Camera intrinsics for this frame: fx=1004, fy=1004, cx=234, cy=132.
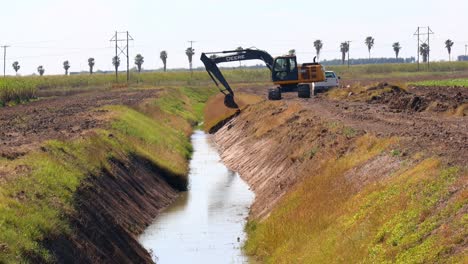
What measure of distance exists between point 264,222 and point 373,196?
719cm

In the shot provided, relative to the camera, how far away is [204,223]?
34125 millimetres

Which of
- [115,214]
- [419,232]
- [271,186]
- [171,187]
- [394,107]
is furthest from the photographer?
[394,107]

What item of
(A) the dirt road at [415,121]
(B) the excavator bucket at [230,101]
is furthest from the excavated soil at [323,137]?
(B) the excavator bucket at [230,101]

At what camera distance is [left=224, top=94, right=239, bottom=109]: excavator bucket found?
72125mm

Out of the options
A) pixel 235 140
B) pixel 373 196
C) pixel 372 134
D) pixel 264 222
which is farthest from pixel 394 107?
pixel 373 196

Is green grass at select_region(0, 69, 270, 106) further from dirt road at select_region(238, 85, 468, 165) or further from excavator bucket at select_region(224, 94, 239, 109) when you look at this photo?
dirt road at select_region(238, 85, 468, 165)

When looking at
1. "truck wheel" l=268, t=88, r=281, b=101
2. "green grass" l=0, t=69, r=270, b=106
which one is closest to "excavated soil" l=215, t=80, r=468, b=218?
"truck wheel" l=268, t=88, r=281, b=101

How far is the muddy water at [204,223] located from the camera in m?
28.0

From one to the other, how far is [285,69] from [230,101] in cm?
480

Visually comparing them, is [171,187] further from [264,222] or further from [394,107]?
[394,107]

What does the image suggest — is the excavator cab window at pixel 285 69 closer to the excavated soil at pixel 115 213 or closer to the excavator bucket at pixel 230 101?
the excavator bucket at pixel 230 101

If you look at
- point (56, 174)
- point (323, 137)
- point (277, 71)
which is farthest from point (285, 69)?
point (56, 174)

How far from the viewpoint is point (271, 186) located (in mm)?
36625

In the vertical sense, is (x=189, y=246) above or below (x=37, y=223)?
below
